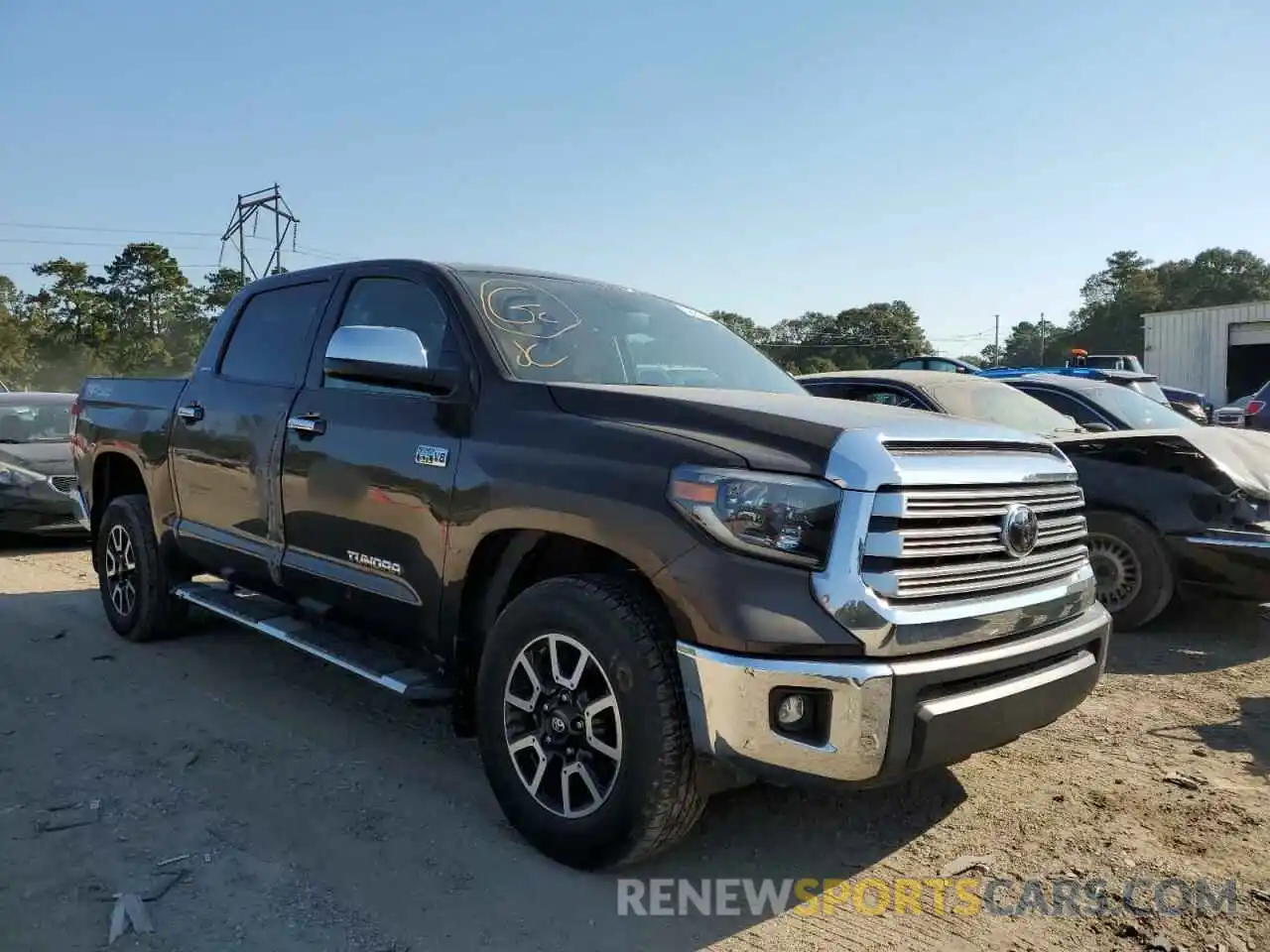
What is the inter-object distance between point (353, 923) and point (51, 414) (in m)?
9.11

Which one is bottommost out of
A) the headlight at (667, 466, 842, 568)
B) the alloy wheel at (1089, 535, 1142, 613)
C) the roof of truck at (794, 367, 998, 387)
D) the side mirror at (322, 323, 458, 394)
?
the alloy wheel at (1089, 535, 1142, 613)

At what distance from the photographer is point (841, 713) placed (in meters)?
2.46

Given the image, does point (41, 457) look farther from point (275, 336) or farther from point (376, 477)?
point (376, 477)

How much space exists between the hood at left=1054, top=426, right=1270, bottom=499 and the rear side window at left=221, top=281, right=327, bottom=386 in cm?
459

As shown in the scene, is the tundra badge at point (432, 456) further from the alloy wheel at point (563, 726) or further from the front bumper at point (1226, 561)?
the front bumper at point (1226, 561)

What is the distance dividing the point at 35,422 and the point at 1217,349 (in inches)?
1428

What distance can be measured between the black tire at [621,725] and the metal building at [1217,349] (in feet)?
120

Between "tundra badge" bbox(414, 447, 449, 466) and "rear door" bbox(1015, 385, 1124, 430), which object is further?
"rear door" bbox(1015, 385, 1124, 430)

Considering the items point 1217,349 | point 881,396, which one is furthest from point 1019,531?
point 1217,349

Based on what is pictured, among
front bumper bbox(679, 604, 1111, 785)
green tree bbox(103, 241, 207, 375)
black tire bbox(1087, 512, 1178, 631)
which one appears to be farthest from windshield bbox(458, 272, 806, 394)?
green tree bbox(103, 241, 207, 375)

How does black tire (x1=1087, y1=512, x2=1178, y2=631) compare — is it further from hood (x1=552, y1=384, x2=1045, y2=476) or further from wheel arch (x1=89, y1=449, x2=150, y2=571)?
wheel arch (x1=89, y1=449, x2=150, y2=571)

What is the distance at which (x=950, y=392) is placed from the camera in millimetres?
6836

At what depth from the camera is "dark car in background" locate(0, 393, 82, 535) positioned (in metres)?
8.63

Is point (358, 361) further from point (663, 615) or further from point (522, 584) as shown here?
point (663, 615)
